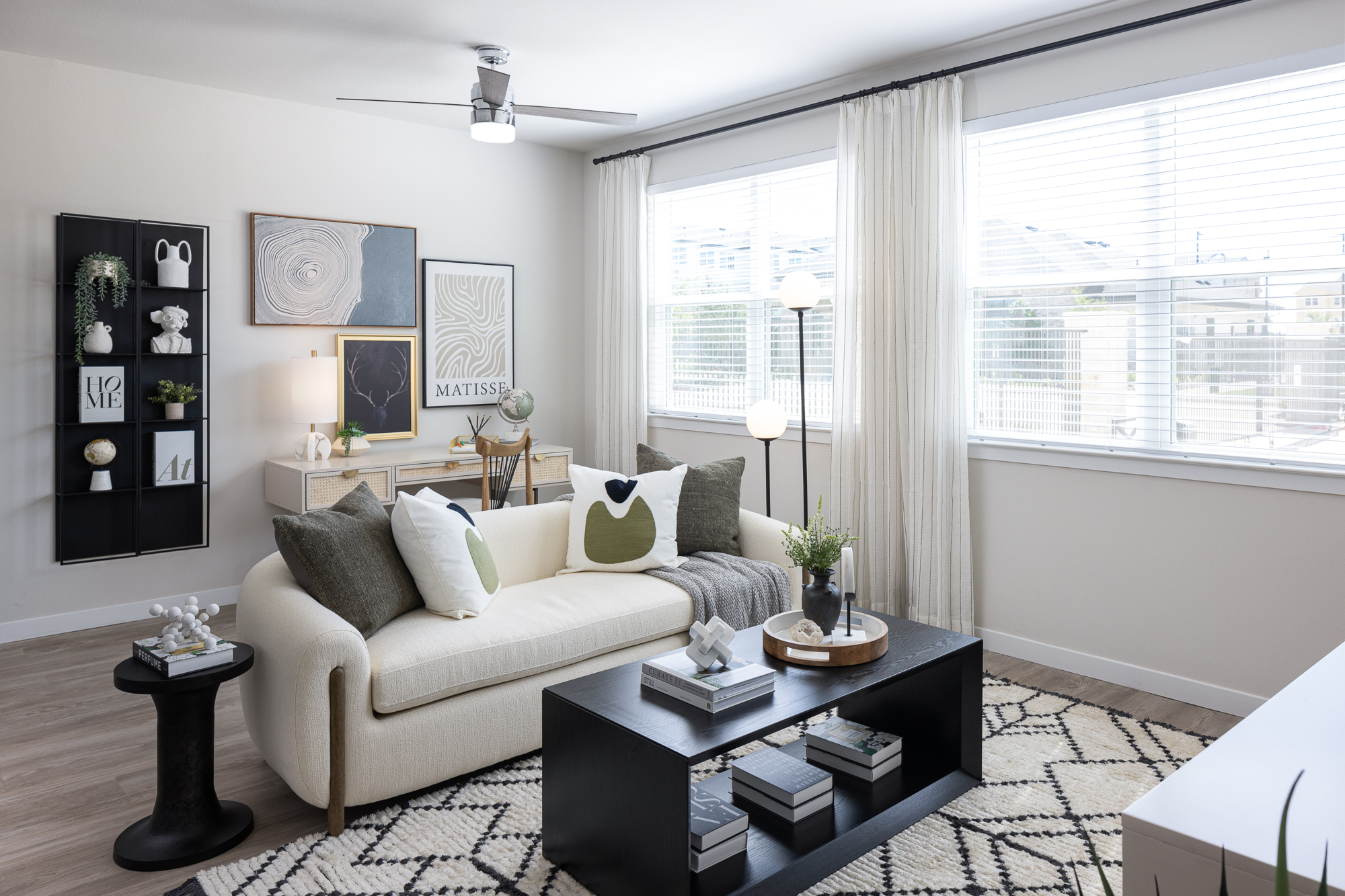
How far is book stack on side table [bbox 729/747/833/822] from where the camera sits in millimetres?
2215

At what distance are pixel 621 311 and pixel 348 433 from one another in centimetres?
184

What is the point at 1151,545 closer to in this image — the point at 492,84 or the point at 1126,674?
the point at 1126,674

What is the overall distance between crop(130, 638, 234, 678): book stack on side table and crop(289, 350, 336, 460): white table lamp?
7.47 ft

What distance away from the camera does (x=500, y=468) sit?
456cm

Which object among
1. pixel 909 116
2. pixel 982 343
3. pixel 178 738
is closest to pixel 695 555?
pixel 982 343

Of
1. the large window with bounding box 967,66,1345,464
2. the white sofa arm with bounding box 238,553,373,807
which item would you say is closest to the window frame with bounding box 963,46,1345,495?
the large window with bounding box 967,66,1345,464

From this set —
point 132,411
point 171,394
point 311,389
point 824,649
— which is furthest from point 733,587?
point 132,411

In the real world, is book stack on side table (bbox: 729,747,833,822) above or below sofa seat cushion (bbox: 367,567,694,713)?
below

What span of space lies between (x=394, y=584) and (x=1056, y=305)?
2.82 meters

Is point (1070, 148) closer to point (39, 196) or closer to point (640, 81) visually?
point (640, 81)

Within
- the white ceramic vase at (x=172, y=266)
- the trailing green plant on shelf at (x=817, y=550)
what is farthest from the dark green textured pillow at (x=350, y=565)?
the white ceramic vase at (x=172, y=266)

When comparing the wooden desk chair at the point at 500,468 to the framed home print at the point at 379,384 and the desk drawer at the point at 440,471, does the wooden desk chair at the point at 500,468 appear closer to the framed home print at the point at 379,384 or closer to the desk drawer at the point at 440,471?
the desk drawer at the point at 440,471

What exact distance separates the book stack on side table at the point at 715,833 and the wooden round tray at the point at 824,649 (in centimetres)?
44

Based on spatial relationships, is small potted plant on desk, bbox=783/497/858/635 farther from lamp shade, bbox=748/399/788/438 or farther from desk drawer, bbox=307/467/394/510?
desk drawer, bbox=307/467/394/510
